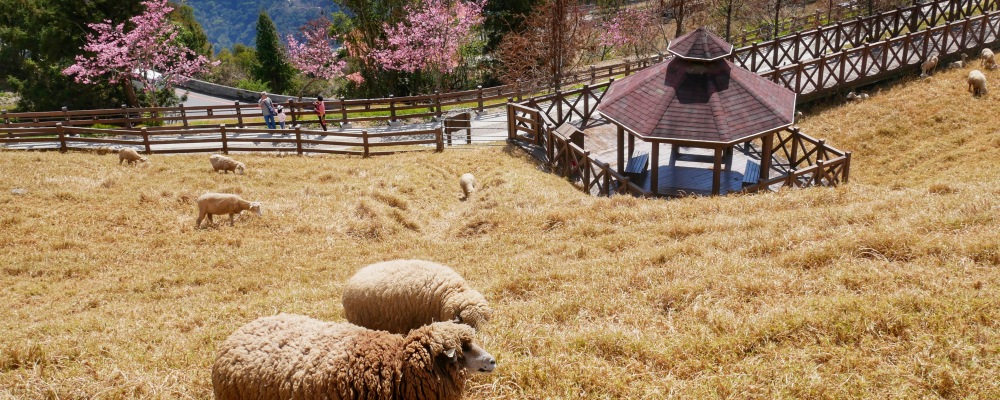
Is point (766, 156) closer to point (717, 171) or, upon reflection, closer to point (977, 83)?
point (717, 171)

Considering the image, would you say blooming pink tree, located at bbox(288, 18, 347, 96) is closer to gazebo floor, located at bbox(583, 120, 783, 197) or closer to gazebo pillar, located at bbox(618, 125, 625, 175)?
gazebo floor, located at bbox(583, 120, 783, 197)

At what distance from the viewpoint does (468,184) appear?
15281mm

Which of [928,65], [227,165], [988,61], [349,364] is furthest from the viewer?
[928,65]

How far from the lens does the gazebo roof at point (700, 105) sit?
559 inches

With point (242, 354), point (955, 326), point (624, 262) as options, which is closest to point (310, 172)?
Result: point (624, 262)

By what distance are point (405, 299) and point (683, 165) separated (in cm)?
1142

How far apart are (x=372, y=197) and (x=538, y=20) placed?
18.0 m

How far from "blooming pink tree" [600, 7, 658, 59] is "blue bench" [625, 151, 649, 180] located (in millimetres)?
18988

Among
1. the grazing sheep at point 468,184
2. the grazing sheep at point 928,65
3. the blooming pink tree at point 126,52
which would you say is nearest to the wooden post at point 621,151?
the grazing sheep at point 468,184

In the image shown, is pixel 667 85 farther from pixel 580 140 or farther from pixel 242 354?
pixel 242 354

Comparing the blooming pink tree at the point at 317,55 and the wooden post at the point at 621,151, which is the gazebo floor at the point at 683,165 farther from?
the blooming pink tree at the point at 317,55

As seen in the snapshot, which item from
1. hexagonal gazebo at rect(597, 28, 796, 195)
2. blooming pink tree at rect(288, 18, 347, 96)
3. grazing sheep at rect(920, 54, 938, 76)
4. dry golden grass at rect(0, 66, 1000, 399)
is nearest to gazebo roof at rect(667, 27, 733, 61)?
hexagonal gazebo at rect(597, 28, 796, 195)

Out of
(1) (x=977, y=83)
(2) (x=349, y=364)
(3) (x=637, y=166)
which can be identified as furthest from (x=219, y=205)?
(1) (x=977, y=83)

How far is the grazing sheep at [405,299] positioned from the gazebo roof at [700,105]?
8305mm
